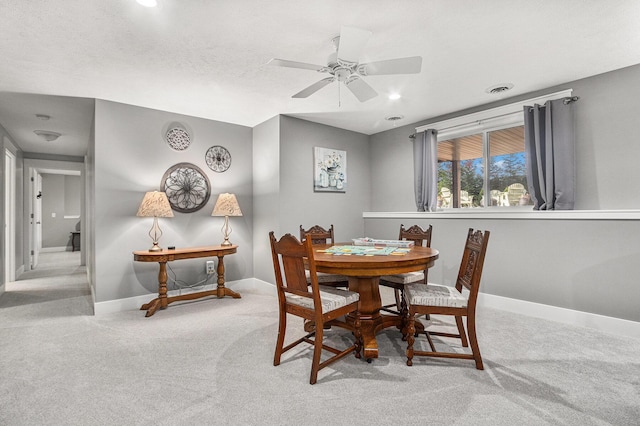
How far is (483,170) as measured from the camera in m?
4.02

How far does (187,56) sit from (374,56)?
153 centimetres

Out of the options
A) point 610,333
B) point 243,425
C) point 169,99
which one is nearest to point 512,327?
point 610,333

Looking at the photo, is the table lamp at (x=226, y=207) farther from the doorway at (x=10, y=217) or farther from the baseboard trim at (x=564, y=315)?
the doorway at (x=10, y=217)

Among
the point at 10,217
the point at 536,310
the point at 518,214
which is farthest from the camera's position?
the point at 10,217

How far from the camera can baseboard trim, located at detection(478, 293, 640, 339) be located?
9.18 feet

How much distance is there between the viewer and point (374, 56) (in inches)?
104

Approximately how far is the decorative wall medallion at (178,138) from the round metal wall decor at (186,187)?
24 centimetres

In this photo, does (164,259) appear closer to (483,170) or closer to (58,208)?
(483,170)

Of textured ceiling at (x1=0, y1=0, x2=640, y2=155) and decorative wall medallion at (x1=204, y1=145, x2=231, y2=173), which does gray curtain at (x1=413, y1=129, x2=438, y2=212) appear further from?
decorative wall medallion at (x1=204, y1=145, x2=231, y2=173)

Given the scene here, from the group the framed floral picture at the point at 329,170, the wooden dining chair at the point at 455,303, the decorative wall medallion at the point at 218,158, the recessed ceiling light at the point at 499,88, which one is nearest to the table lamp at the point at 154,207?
the decorative wall medallion at the point at 218,158

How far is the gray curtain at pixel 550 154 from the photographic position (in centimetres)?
312

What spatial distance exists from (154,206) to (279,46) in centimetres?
219

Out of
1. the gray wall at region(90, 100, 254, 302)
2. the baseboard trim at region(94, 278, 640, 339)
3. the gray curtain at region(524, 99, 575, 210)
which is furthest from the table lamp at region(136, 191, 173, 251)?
the gray curtain at region(524, 99, 575, 210)

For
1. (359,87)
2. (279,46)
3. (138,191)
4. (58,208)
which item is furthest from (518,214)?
(58,208)
